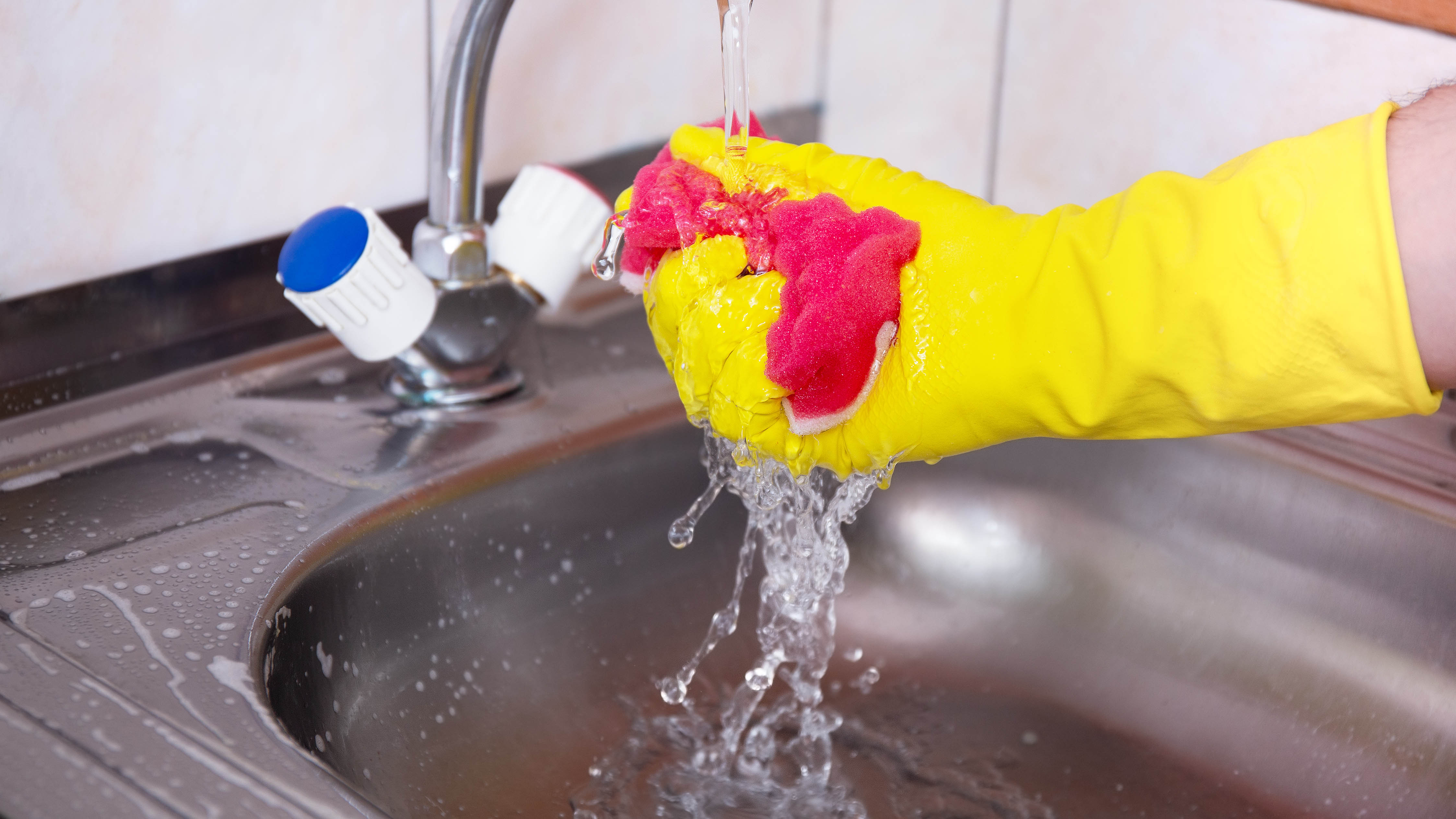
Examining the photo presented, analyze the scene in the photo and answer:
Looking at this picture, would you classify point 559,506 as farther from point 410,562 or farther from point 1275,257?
point 1275,257

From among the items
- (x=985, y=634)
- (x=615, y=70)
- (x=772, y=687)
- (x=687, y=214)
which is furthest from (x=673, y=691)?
(x=615, y=70)

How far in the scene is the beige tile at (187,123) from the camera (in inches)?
24.4

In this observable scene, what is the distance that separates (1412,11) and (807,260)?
430mm

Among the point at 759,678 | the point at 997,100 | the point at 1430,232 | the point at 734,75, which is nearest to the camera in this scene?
the point at 1430,232

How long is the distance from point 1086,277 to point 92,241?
0.50m

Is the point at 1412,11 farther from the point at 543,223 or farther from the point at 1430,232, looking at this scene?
the point at 543,223

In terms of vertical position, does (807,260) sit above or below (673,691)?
above

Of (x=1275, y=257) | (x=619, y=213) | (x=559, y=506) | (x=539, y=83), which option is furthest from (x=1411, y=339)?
(x=539, y=83)

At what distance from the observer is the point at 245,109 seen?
69 centimetres

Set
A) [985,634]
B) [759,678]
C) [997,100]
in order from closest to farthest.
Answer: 1. [759,678]
2. [985,634]
3. [997,100]

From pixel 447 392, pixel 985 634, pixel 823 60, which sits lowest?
pixel 985 634

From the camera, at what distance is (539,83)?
807 millimetres

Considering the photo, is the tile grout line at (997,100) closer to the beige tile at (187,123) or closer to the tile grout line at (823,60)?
the tile grout line at (823,60)

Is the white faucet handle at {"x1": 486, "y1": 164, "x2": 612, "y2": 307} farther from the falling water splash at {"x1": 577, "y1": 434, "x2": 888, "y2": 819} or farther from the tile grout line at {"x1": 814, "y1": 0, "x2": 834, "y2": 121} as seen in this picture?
the tile grout line at {"x1": 814, "y1": 0, "x2": 834, "y2": 121}
